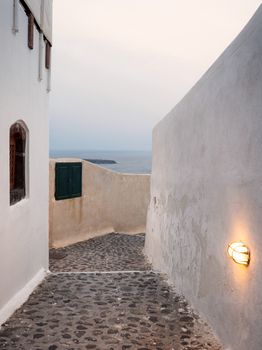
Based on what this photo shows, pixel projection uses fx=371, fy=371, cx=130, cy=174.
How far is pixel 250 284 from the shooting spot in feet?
10.6

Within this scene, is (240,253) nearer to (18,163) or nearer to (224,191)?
(224,191)

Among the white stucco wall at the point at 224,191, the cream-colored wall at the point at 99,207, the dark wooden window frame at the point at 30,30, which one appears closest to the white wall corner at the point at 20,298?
the white stucco wall at the point at 224,191

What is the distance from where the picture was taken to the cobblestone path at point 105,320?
12.8 feet

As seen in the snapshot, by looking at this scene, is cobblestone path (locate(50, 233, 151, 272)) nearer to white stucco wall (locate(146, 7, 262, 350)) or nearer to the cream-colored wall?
the cream-colored wall

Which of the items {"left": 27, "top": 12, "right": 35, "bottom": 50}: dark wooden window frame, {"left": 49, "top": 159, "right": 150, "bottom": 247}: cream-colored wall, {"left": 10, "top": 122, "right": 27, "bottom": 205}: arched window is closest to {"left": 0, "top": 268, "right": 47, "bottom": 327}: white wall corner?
{"left": 10, "top": 122, "right": 27, "bottom": 205}: arched window

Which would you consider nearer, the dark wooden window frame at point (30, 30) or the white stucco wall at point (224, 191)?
the white stucco wall at point (224, 191)

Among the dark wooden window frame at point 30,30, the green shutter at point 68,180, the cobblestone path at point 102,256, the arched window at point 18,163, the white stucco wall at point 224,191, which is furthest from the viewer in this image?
the green shutter at point 68,180

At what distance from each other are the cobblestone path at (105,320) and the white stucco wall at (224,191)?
26cm

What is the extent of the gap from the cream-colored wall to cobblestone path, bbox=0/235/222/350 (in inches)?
221

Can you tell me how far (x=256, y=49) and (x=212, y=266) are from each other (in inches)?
95.7

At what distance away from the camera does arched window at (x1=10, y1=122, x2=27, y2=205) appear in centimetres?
521

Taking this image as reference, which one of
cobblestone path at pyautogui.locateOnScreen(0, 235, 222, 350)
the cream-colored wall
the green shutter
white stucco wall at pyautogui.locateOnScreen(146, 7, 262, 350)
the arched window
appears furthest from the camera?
the cream-colored wall

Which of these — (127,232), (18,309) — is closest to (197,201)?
(18,309)

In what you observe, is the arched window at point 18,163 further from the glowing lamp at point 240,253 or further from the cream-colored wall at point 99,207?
the cream-colored wall at point 99,207
